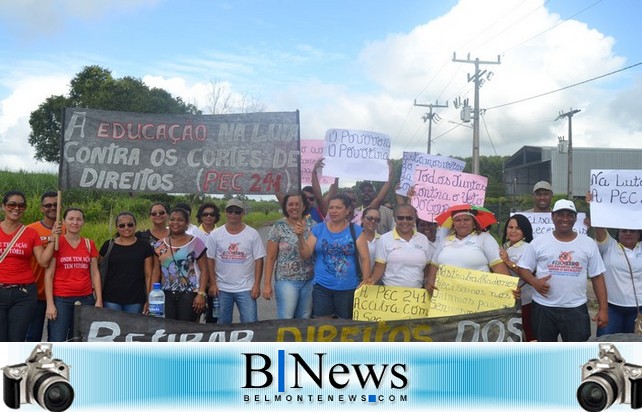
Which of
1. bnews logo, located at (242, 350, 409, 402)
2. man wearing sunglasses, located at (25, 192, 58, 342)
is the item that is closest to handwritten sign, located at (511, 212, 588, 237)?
bnews logo, located at (242, 350, 409, 402)

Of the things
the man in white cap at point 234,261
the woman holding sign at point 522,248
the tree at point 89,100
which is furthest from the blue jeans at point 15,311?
the tree at point 89,100

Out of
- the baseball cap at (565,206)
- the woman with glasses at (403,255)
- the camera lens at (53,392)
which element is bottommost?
the camera lens at (53,392)

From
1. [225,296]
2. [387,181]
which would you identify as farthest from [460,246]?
[225,296]

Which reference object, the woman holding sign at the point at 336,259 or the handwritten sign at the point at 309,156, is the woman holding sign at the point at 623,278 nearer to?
the woman holding sign at the point at 336,259

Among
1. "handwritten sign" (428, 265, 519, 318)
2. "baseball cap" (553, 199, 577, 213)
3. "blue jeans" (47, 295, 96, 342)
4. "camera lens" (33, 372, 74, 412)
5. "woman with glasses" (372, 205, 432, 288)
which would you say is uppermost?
"baseball cap" (553, 199, 577, 213)

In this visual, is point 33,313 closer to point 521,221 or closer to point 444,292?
point 444,292

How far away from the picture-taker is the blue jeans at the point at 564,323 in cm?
504

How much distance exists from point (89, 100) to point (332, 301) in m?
37.4

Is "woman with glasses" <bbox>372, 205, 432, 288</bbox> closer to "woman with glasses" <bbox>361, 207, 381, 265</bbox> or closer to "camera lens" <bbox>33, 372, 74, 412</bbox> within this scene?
"woman with glasses" <bbox>361, 207, 381, 265</bbox>

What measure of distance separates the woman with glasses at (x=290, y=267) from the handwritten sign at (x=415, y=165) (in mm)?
1910

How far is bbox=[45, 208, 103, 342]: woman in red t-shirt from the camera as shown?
514cm

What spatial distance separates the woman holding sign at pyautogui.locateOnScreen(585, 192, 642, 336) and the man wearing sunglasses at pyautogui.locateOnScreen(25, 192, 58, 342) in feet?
17.3

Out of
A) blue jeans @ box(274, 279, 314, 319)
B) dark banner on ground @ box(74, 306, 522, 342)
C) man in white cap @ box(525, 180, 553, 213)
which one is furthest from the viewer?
man in white cap @ box(525, 180, 553, 213)

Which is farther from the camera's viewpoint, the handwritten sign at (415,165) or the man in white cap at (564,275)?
the handwritten sign at (415,165)
